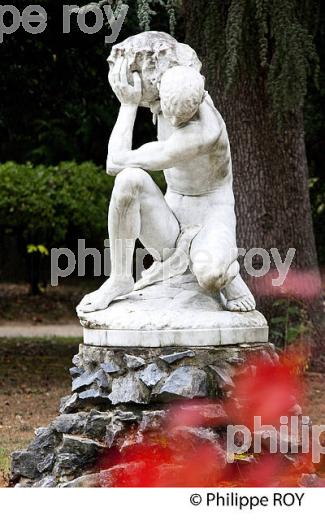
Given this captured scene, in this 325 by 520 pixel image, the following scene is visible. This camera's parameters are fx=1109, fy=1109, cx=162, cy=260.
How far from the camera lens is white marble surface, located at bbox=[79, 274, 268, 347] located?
19.8ft

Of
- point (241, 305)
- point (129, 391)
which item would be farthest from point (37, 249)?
point (129, 391)

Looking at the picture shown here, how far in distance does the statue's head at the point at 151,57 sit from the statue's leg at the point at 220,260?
0.84 m

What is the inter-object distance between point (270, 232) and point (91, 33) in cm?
287

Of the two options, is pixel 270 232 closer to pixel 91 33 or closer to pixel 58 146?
pixel 91 33

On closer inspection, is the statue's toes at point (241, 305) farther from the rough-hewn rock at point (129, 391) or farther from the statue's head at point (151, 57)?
the statue's head at point (151, 57)

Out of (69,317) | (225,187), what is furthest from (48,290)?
(225,187)

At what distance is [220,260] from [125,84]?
1176 millimetres

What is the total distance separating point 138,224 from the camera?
623cm

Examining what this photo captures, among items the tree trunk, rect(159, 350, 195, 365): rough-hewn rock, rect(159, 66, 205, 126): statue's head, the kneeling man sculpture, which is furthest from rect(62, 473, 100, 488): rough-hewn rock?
→ the tree trunk

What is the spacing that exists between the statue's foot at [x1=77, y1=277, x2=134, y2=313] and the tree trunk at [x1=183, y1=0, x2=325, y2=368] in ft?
13.4

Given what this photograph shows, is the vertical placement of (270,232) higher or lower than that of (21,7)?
lower

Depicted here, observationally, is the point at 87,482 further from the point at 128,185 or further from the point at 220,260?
the point at 128,185

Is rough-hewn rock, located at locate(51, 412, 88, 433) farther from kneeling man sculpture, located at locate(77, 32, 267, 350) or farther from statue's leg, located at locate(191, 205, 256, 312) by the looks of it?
statue's leg, located at locate(191, 205, 256, 312)

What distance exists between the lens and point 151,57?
20.9 feet
